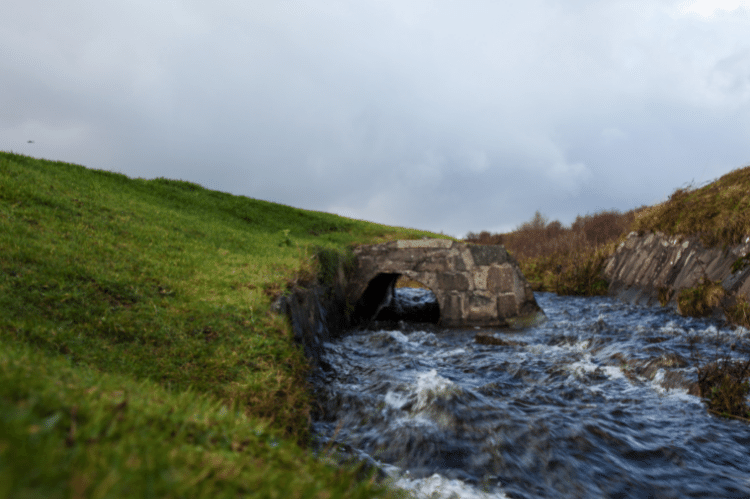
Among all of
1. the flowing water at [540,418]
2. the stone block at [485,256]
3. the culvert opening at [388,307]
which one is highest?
the stone block at [485,256]

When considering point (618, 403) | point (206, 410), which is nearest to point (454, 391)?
point (618, 403)

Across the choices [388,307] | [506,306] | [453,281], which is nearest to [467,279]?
[453,281]

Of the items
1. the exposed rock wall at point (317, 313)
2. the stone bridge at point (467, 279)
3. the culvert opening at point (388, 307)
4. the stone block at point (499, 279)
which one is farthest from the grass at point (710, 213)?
the exposed rock wall at point (317, 313)

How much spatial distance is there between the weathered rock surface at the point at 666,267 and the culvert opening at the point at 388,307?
6.25 m

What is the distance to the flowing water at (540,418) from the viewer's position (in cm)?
436

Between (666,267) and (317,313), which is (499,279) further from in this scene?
(317,313)

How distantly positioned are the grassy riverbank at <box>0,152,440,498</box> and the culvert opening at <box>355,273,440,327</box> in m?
2.25

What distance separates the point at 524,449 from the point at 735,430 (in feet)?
8.79

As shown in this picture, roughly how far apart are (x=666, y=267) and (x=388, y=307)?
28.3 ft

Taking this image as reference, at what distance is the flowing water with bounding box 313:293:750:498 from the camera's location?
172 inches

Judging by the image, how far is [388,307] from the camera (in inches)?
615

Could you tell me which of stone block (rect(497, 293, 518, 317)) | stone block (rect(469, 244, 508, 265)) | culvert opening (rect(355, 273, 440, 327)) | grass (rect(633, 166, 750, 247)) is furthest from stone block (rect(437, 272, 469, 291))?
grass (rect(633, 166, 750, 247))

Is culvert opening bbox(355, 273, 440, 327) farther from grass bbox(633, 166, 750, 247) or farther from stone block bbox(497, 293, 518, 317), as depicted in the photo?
grass bbox(633, 166, 750, 247)

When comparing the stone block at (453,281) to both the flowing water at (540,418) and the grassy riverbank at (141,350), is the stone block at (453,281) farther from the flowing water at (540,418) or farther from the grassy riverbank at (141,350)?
the grassy riverbank at (141,350)
